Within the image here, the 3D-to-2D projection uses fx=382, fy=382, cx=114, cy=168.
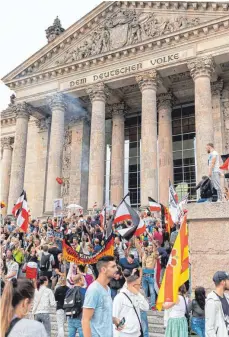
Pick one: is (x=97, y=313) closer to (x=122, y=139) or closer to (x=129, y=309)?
(x=129, y=309)

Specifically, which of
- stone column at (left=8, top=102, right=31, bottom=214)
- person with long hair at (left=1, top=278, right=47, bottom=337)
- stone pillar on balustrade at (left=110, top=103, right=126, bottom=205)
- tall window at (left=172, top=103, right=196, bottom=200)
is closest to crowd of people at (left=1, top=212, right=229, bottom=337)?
person with long hair at (left=1, top=278, right=47, bottom=337)

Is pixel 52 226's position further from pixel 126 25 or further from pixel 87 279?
pixel 126 25

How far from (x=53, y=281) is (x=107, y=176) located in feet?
59.5

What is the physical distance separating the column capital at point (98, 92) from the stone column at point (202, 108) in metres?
6.48

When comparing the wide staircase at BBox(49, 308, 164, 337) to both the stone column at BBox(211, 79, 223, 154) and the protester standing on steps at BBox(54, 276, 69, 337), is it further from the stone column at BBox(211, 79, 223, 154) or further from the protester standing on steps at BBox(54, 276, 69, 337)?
the stone column at BBox(211, 79, 223, 154)

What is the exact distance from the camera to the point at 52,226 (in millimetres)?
19859

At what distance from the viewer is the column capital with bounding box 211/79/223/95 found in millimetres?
26375

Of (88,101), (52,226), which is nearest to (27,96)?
(88,101)

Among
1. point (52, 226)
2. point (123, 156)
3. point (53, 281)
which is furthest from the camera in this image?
point (123, 156)

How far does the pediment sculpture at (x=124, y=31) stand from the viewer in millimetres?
26000

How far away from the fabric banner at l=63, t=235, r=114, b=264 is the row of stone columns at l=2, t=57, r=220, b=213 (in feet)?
45.4

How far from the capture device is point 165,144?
2772 centimetres

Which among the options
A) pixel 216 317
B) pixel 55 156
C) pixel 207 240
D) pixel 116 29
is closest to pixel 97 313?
pixel 216 317

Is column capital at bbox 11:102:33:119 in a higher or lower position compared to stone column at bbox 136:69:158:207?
higher
